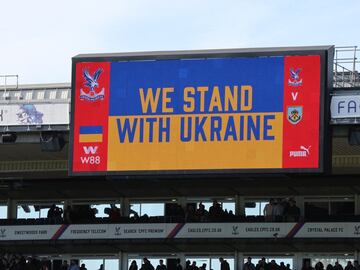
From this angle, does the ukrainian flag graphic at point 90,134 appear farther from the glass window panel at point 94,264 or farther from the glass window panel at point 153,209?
the glass window panel at point 94,264

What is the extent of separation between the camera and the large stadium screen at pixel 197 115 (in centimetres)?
3825

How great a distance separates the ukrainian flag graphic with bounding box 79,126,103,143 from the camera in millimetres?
39812

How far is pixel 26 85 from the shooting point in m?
42.4

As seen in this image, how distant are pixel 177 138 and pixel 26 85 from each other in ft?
19.2

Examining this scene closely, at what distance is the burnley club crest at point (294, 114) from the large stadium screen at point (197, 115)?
3cm

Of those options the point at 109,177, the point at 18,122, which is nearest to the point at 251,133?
the point at 109,177

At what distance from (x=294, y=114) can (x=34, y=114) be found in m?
8.00

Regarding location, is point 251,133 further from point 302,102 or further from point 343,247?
point 343,247

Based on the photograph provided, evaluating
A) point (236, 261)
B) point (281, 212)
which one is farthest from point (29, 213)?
point (281, 212)

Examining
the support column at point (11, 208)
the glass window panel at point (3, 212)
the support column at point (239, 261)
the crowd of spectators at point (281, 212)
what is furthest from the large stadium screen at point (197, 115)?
the glass window panel at point (3, 212)

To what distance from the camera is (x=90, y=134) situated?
3984cm

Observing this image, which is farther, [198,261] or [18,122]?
[198,261]

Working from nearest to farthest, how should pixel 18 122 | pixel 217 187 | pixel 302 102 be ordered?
pixel 302 102
pixel 18 122
pixel 217 187

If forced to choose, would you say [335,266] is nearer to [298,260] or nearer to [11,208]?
[298,260]
